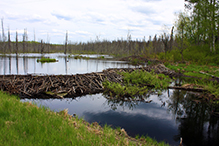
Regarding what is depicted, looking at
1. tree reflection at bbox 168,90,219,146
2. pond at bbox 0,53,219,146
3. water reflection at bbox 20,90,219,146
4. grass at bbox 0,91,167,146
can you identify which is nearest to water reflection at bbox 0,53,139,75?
pond at bbox 0,53,219,146

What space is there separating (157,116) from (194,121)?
6.88 ft

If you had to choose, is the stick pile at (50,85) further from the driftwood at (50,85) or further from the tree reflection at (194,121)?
the tree reflection at (194,121)

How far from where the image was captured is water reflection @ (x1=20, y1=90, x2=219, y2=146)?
7.72 m

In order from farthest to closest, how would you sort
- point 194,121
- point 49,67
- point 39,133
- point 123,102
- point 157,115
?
point 49,67
point 123,102
point 157,115
point 194,121
point 39,133

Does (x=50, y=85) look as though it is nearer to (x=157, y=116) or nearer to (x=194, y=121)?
(x=157, y=116)

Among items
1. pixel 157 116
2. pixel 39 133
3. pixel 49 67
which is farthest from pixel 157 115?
pixel 49 67

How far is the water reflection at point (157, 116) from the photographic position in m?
7.72

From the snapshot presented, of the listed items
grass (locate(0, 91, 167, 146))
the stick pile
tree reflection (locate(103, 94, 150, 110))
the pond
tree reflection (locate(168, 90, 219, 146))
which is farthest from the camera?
the stick pile

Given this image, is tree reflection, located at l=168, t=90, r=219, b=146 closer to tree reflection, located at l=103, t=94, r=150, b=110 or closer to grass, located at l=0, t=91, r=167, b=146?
tree reflection, located at l=103, t=94, r=150, b=110

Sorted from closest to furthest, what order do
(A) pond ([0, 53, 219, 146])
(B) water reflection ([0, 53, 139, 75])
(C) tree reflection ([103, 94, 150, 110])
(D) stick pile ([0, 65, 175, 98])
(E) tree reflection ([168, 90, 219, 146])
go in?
(E) tree reflection ([168, 90, 219, 146]) → (A) pond ([0, 53, 219, 146]) → (C) tree reflection ([103, 94, 150, 110]) → (D) stick pile ([0, 65, 175, 98]) → (B) water reflection ([0, 53, 139, 75])

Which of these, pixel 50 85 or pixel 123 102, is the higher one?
pixel 50 85

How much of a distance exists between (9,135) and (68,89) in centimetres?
908

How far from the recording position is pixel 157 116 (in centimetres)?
997

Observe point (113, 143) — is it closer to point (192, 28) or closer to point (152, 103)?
point (152, 103)
